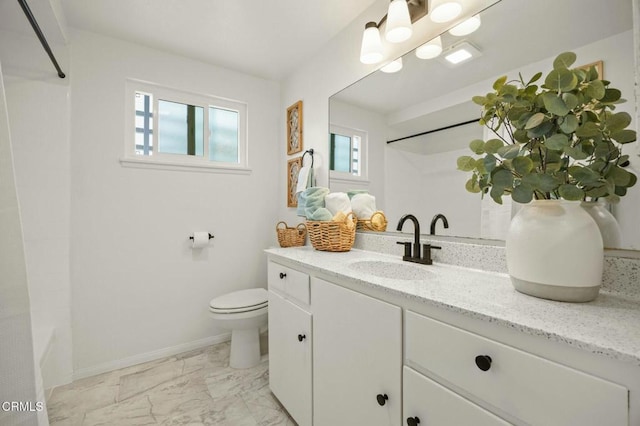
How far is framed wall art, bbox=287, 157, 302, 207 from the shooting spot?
7.69 feet

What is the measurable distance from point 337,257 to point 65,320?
1.91m

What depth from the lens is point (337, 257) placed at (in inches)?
56.4

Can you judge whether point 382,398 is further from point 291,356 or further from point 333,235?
point 333,235

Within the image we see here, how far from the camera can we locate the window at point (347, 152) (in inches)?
68.6

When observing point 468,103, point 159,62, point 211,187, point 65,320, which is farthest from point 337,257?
point 159,62

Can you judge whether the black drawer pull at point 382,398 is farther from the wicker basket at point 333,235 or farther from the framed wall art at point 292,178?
the framed wall art at point 292,178

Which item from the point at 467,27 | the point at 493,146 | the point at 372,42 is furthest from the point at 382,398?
the point at 372,42

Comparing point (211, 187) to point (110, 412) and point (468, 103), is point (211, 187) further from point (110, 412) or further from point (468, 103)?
point (468, 103)

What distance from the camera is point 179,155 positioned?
224 cm

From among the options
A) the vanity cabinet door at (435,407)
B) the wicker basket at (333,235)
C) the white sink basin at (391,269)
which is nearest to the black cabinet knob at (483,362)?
the vanity cabinet door at (435,407)

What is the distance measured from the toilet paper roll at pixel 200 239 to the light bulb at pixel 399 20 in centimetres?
194

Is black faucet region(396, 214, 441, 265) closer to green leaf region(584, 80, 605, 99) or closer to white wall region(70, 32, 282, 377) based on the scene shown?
green leaf region(584, 80, 605, 99)

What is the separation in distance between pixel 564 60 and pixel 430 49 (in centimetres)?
78

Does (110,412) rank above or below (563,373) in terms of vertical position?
below
